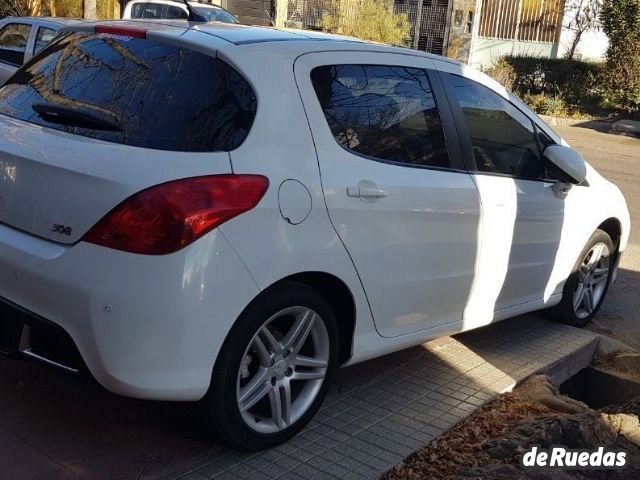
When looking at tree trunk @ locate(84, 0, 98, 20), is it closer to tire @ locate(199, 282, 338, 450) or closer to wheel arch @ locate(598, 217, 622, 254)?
wheel arch @ locate(598, 217, 622, 254)

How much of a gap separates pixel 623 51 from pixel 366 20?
7090mm

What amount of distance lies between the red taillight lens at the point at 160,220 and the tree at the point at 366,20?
776 inches

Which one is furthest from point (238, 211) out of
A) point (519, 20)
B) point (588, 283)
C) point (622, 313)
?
point (519, 20)

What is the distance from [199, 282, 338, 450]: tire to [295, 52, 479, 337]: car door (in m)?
0.32

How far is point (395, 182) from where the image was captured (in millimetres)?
3600

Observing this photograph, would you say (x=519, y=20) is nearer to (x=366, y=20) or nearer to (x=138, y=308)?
(x=366, y=20)

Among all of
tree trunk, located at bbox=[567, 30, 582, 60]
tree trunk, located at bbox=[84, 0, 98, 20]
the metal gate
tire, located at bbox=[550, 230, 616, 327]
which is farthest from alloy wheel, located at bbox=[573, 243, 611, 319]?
tree trunk, located at bbox=[567, 30, 582, 60]

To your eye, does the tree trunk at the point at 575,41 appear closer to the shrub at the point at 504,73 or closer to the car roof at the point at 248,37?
the shrub at the point at 504,73

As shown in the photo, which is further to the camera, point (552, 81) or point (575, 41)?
point (575, 41)

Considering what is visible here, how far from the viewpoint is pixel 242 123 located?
3107 mm

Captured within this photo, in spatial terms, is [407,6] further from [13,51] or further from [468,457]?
[468,457]

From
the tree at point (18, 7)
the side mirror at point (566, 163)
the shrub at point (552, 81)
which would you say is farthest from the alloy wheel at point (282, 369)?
the shrub at point (552, 81)

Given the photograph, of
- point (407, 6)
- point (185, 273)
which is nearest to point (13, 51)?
point (185, 273)

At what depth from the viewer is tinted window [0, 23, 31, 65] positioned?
1088 centimetres
